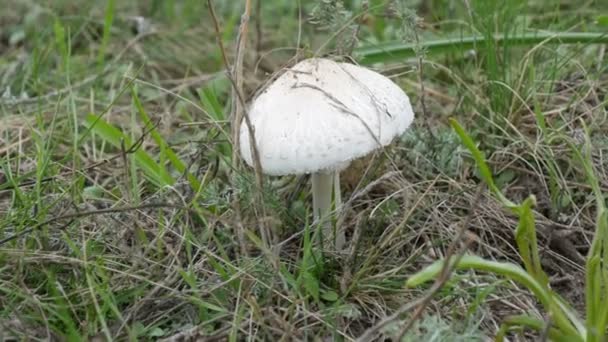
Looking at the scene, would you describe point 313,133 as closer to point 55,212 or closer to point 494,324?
point 494,324

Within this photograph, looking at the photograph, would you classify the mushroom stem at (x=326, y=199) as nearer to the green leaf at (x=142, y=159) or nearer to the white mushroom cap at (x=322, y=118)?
the white mushroom cap at (x=322, y=118)

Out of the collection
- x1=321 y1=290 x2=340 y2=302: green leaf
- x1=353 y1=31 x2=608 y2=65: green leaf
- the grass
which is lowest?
x1=321 y1=290 x2=340 y2=302: green leaf

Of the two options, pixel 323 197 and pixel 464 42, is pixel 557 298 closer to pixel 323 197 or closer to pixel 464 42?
pixel 323 197

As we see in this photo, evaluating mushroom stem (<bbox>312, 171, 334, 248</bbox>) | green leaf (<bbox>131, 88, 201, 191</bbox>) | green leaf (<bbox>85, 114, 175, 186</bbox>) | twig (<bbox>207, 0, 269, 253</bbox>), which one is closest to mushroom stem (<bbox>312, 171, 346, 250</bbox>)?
mushroom stem (<bbox>312, 171, 334, 248</bbox>)

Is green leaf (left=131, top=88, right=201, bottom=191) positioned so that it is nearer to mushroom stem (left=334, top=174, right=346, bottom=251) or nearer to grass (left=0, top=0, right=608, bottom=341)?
grass (left=0, top=0, right=608, bottom=341)

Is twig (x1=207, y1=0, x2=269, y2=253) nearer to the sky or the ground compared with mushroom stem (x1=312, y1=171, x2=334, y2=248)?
nearer to the sky
